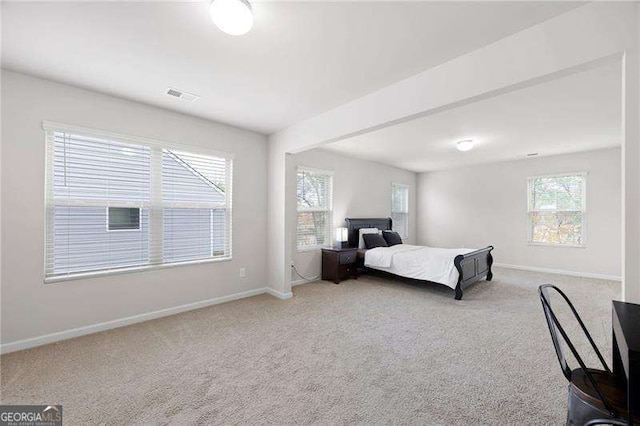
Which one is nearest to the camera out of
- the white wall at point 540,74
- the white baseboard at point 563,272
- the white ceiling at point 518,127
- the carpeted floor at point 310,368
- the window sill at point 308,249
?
the white wall at point 540,74

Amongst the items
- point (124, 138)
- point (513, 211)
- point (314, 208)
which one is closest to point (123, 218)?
point (124, 138)

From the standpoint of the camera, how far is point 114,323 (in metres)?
3.02

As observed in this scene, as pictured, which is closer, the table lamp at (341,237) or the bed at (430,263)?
the bed at (430,263)

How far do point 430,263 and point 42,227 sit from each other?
491 cm

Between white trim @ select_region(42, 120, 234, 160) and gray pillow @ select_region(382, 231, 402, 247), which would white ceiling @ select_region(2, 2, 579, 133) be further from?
gray pillow @ select_region(382, 231, 402, 247)

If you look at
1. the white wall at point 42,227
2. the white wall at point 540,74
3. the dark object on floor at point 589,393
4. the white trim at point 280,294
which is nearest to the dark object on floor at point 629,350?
the dark object on floor at point 589,393

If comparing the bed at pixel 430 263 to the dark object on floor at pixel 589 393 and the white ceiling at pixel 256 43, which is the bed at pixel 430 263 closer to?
the dark object on floor at pixel 589 393

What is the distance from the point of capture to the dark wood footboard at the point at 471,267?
407 cm

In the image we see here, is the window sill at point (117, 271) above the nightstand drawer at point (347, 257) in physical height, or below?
above

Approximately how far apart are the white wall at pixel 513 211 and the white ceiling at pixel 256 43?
5425 mm

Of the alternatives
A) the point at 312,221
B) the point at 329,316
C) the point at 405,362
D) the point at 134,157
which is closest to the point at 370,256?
the point at 312,221

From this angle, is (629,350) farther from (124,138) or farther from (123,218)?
(124,138)

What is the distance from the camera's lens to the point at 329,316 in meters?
3.39

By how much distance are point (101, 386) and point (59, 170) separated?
2.15 metres
